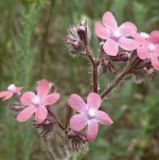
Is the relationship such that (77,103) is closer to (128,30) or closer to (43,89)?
(43,89)

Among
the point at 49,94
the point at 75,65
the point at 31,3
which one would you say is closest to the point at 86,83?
the point at 75,65

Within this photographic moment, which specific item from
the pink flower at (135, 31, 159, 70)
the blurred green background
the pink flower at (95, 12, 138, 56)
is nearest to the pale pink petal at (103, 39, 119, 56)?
the pink flower at (95, 12, 138, 56)

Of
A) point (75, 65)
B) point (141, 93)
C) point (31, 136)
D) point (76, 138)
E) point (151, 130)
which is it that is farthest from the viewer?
point (141, 93)

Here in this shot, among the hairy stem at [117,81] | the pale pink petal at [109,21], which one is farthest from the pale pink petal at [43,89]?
the pale pink petal at [109,21]

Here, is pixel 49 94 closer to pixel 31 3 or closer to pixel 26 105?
pixel 26 105

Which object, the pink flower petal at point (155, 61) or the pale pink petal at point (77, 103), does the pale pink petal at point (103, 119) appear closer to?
the pale pink petal at point (77, 103)

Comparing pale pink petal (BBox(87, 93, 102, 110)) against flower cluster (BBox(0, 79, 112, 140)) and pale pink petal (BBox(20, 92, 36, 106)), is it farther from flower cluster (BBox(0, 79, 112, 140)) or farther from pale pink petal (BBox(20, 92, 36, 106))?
pale pink petal (BBox(20, 92, 36, 106))
